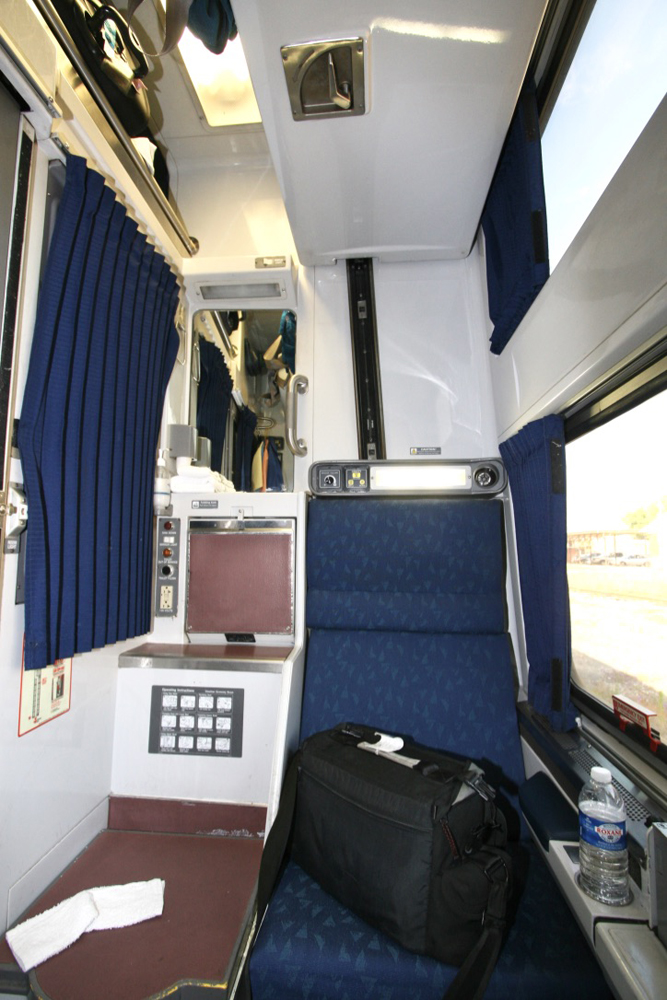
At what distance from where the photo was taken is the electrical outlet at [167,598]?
2.39 meters

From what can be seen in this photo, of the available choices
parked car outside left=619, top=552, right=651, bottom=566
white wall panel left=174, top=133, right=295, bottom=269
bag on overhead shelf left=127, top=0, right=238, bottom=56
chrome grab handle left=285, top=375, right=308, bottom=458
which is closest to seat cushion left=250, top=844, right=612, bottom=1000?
parked car outside left=619, top=552, right=651, bottom=566

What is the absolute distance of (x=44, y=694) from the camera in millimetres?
1626

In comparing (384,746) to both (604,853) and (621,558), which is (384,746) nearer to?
(604,853)

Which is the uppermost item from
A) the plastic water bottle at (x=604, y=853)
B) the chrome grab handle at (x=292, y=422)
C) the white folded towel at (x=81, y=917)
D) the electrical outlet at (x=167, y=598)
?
the chrome grab handle at (x=292, y=422)

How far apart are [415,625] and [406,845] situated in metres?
0.98

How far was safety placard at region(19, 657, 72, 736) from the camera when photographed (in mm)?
1531

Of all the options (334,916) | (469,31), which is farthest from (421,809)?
(469,31)

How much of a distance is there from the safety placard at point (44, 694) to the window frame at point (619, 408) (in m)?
2.01

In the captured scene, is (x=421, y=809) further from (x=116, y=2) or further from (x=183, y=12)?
(x=116, y=2)

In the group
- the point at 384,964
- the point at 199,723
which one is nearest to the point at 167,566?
the point at 199,723

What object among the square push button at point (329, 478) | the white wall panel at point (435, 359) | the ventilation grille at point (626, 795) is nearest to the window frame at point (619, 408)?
the ventilation grille at point (626, 795)

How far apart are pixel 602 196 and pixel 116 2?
2.56m

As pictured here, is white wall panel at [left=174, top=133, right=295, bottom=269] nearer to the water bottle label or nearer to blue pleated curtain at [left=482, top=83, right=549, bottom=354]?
blue pleated curtain at [left=482, top=83, right=549, bottom=354]

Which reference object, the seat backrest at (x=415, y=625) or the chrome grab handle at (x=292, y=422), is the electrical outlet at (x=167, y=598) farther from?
the chrome grab handle at (x=292, y=422)
